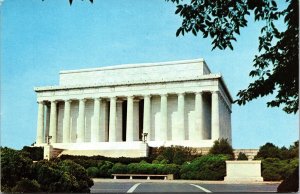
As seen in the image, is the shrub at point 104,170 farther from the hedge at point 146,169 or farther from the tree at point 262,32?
the tree at point 262,32

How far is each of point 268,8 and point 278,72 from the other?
162cm

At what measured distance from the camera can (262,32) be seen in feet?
41.4

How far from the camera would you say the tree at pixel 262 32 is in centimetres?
1144

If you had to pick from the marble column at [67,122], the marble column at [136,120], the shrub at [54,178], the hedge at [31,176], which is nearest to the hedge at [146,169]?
the hedge at [31,176]

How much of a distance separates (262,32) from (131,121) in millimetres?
44177

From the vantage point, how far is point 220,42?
38.4 ft

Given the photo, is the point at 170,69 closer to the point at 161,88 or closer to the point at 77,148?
the point at 161,88

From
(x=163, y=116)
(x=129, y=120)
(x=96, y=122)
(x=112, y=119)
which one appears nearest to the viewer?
(x=163, y=116)

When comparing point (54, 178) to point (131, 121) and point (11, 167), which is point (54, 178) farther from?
point (131, 121)

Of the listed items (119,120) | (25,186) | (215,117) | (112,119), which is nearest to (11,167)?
(25,186)

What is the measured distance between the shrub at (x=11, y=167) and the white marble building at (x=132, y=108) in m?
35.4

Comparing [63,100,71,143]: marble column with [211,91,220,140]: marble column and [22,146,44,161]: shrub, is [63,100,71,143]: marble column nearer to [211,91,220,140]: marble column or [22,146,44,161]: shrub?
[22,146,44,161]: shrub

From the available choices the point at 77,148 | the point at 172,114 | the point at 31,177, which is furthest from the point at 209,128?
the point at 31,177

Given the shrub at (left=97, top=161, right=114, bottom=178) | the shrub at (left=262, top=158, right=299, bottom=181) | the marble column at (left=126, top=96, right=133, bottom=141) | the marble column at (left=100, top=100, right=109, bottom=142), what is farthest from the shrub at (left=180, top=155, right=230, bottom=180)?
the marble column at (left=100, top=100, right=109, bottom=142)
